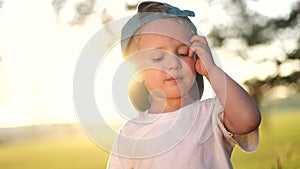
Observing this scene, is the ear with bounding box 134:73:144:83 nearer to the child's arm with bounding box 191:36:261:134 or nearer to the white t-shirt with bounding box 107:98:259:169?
the white t-shirt with bounding box 107:98:259:169

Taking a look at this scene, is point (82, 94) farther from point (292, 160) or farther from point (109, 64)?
point (292, 160)

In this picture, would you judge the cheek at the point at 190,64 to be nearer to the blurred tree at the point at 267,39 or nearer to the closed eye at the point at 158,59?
the closed eye at the point at 158,59

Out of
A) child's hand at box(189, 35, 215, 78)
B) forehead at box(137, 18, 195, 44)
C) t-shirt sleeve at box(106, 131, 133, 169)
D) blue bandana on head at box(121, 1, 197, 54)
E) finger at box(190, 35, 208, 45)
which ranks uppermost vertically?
blue bandana on head at box(121, 1, 197, 54)

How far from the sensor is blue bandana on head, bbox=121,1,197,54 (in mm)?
1380

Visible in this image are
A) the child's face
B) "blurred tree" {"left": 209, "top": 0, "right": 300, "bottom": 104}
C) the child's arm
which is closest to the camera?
the child's arm

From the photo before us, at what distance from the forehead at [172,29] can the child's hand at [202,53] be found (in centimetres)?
4

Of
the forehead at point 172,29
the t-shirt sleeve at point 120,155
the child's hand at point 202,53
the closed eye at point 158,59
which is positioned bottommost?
the t-shirt sleeve at point 120,155

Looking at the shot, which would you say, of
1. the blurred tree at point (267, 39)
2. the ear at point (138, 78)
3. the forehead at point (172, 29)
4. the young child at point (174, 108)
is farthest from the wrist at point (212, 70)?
the blurred tree at point (267, 39)

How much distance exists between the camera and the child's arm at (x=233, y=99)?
4.09ft

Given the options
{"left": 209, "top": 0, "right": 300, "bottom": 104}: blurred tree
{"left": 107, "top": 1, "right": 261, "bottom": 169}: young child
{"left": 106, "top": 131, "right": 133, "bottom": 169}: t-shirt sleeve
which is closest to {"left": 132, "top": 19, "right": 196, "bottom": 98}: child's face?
{"left": 107, "top": 1, "right": 261, "bottom": 169}: young child

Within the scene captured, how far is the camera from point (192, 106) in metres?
1.39

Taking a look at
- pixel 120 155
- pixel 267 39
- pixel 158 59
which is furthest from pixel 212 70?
pixel 267 39

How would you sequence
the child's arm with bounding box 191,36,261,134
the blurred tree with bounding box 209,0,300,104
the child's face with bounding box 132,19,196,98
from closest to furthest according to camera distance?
the child's arm with bounding box 191,36,261,134 < the child's face with bounding box 132,19,196,98 < the blurred tree with bounding box 209,0,300,104

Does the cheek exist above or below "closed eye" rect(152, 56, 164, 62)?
below
